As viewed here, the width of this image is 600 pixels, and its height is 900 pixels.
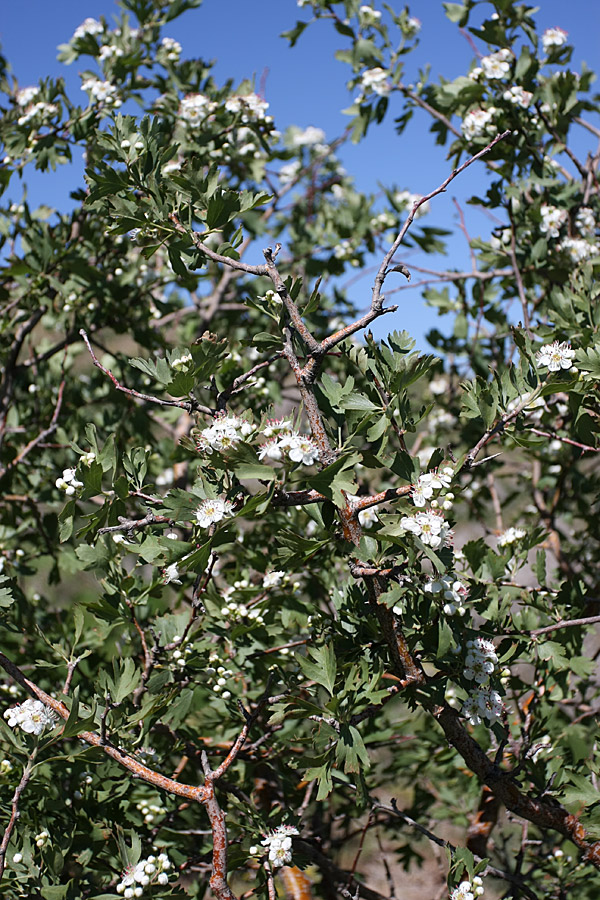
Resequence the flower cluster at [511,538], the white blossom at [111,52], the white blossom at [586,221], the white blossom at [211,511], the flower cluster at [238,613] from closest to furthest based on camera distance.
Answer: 1. the white blossom at [211,511]
2. the flower cluster at [238,613]
3. the flower cluster at [511,538]
4. the white blossom at [586,221]
5. the white blossom at [111,52]

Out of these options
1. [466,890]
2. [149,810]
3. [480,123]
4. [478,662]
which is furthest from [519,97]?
[149,810]

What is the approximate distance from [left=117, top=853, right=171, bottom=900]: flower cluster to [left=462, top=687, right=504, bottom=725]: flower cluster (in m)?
0.75

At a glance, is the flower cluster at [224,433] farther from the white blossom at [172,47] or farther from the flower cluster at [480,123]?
the white blossom at [172,47]

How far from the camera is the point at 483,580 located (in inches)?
→ 72.6

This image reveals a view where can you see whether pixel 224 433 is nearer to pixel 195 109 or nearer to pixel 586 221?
pixel 195 109

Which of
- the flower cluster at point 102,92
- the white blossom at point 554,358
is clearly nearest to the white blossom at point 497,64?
the flower cluster at point 102,92

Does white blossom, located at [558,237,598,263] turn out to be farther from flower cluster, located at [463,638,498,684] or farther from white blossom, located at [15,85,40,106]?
white blossom, located at [15,85,40,106]

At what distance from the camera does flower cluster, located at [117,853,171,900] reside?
1.54 meters

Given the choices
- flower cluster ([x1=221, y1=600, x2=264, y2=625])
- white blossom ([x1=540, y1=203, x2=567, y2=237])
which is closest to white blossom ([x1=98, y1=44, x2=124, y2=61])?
white blossom ([x1=540, y1=203, x2=567, y2=237])

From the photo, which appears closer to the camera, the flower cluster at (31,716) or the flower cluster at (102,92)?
the flower cluster at (31,716)

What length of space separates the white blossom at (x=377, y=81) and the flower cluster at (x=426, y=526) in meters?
2.32

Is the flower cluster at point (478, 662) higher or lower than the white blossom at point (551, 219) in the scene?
lower

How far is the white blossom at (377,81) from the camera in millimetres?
2977

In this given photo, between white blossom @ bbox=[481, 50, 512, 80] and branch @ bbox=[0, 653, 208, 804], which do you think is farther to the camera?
white blossom @ bbox=[481, 50, 512, 80]
